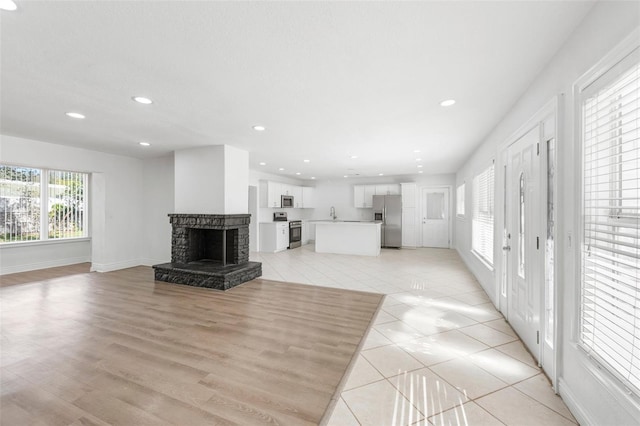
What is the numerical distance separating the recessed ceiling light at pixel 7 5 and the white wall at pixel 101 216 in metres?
4.42

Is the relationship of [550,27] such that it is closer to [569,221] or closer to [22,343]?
[569,221]

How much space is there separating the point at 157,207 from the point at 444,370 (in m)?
6.51

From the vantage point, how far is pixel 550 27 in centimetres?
165

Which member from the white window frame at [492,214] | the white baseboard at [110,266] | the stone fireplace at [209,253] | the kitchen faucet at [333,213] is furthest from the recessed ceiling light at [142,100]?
the kitchen faucet at [333,213]

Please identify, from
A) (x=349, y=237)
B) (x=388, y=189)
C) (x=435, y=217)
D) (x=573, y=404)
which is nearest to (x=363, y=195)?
(x=388, y=189)

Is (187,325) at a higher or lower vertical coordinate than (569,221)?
lower

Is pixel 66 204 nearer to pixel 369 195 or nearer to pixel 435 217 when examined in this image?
pixel 369 195

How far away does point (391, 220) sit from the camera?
350 inches

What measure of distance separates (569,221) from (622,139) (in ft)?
1.86

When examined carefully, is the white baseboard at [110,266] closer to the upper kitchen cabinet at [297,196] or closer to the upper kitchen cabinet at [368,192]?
the upper kitchen cabinet at [297,196]

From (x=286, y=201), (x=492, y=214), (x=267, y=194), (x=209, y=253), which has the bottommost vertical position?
(x=209, y=253)

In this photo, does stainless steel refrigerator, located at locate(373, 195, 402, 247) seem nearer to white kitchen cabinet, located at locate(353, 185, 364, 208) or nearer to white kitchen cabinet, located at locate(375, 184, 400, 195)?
white kitchen cabinet, located at locate(375, 184, 400, 195)

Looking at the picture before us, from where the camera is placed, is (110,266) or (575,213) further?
(110,266)

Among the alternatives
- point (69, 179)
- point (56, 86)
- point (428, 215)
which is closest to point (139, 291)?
point (56, 86)
